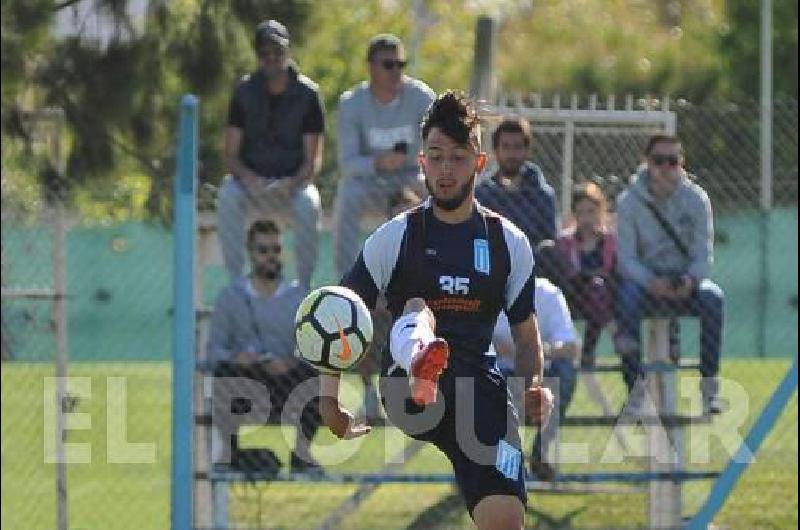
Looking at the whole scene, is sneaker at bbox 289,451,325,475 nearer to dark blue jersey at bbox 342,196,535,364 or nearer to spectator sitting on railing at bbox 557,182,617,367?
spectator sitting on railing at bbox 557,182,617,367

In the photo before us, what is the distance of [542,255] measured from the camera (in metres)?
11.4

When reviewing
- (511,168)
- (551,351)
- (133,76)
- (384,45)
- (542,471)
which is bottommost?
(542,471)

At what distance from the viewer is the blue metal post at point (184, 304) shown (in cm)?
1008

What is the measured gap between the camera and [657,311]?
11.4 metres

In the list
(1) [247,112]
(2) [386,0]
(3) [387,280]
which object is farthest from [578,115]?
(2) [386,0]

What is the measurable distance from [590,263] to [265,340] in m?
1.91

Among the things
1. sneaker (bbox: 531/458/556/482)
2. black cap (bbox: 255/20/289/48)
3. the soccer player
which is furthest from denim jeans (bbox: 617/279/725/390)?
the soccer player

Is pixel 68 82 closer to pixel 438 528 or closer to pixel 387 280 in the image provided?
pixel 438 528

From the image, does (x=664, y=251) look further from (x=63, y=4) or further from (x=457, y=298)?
(x=63, y=4)

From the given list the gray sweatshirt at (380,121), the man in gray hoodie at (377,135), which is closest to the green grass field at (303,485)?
the man in gray hoodie at (377,135)

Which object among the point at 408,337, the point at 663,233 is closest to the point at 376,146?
the point at 663,233

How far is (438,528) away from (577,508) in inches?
42.9

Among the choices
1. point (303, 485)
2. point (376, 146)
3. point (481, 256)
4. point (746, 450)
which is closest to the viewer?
point (481, 256)

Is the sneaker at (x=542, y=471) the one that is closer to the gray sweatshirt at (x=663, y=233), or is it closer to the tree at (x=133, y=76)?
A: the gray sweatshirt at (x=663, y=233)
